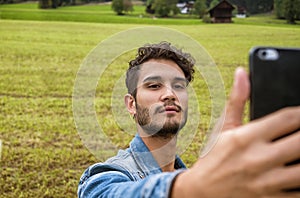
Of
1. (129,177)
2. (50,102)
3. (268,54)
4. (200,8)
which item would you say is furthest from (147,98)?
(200,8)

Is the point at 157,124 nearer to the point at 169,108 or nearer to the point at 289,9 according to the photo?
the point at 169,108

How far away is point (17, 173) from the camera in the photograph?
3.02 m

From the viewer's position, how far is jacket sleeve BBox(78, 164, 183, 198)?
1.45 feet

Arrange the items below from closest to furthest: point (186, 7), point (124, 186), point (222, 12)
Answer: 1. point (124, 186)
2. point (222, 12)
3. point (186, 7)

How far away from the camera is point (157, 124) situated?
903 millimetres

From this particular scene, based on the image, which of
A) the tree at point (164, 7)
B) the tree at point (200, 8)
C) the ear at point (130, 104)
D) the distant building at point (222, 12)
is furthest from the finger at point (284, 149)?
the tree at point (164, 7)

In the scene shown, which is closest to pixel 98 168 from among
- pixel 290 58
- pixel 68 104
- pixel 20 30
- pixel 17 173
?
pixel 290 58

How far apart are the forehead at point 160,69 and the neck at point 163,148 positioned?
110 millimetres

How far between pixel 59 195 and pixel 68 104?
2.21 meters

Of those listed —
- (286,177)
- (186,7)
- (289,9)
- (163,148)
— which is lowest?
(186,7)

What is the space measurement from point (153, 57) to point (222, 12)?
11.5 meters

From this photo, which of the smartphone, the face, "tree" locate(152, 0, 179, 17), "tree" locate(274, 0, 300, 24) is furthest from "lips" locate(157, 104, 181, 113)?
"tree" locate(152, 0, 179, 17)

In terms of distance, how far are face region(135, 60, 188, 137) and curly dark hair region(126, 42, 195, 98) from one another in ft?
0.11

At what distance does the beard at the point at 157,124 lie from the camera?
894 mm
